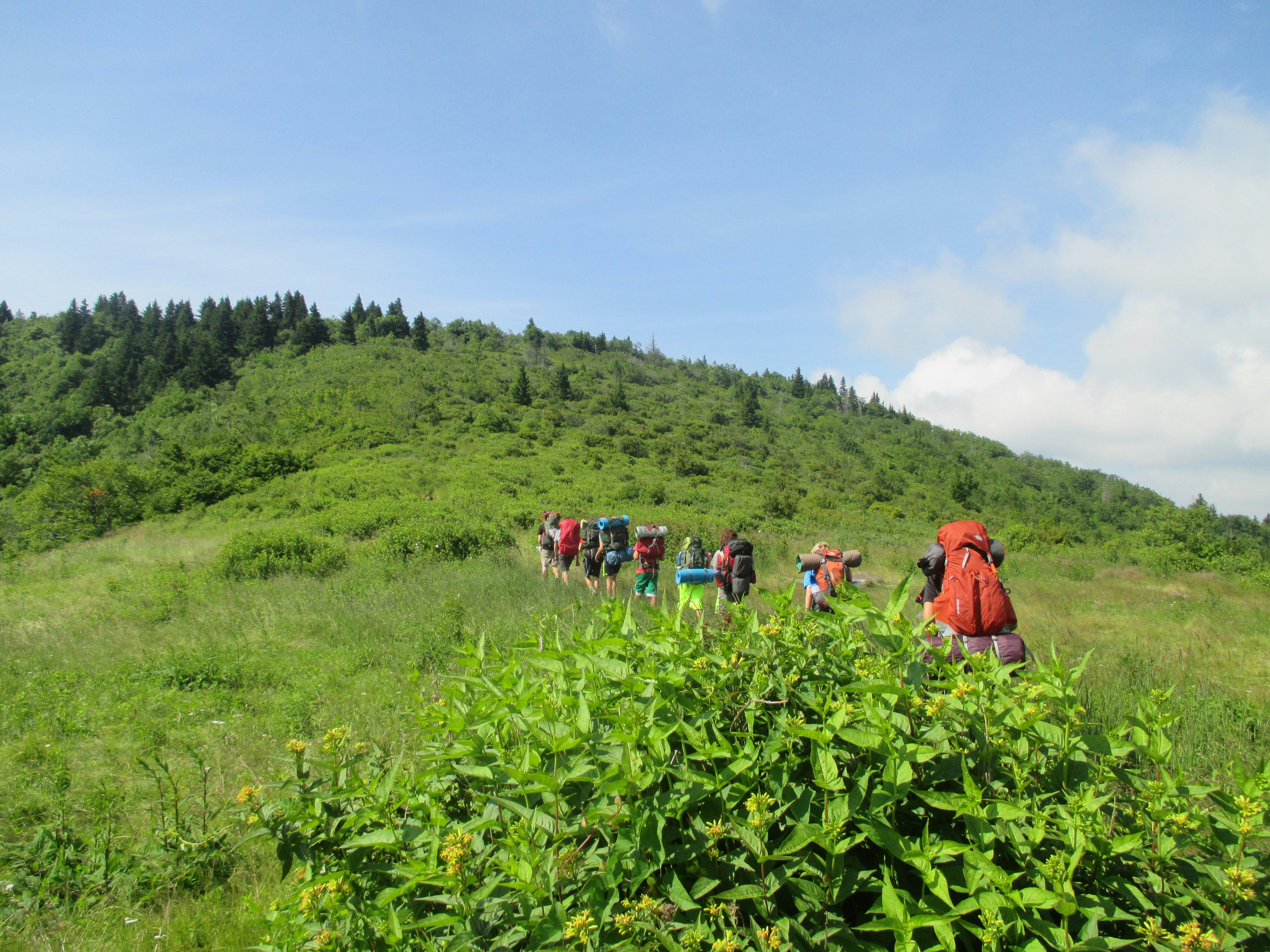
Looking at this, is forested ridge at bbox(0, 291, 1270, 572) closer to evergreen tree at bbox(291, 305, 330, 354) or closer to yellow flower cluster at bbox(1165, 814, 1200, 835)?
evergreen tree at bbox(291, 305, 330, 354)

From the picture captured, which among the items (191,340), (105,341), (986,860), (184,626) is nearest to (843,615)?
(986,860)

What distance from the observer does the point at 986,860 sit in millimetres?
1226

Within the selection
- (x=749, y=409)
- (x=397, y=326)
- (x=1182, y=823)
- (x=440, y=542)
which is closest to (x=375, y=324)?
(x=397, y=326)

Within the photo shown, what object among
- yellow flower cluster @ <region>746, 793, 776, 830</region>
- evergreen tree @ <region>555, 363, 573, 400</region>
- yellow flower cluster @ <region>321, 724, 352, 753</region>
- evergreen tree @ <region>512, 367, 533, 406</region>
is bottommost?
yellow flower cluster @ <region>321, 724, 352, 753</region>

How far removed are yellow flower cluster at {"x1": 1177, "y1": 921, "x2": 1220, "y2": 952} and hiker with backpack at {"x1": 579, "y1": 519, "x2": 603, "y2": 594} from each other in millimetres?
8294

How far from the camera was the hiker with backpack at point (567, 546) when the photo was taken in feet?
34.0

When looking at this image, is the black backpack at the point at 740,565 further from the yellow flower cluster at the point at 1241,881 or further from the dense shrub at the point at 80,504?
the dense shrub at the point at 80,504

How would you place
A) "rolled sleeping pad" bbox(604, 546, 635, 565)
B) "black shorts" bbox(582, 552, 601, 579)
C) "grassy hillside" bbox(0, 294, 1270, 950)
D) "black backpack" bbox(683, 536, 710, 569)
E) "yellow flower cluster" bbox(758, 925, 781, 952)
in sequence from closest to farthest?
"yellow flower cluster" bbox(758, 925, 781, 952)
"grassy hillside" bbox(0, 294, 1270, 950)
"black backpack" bbox(683, 536, 710, 569)
"rolled sleeping pad" bbox(604, 546, 635, 565)
"black shorts" bbox(582, 552, 601, 579)

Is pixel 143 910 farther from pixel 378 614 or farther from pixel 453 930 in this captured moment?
pixel 378 614

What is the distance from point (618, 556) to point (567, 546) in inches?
58.0

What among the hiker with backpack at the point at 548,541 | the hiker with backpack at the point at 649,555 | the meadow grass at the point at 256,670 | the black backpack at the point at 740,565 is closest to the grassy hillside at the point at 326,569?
the meadow grass at the point at 256,670

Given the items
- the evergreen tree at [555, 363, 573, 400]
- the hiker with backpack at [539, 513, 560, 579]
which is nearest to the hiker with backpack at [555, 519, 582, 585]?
the hiker with backpack at [539, 513, 560, 579]

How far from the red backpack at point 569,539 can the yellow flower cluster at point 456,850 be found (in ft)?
29.3

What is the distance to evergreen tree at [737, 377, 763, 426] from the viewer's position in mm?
65688
